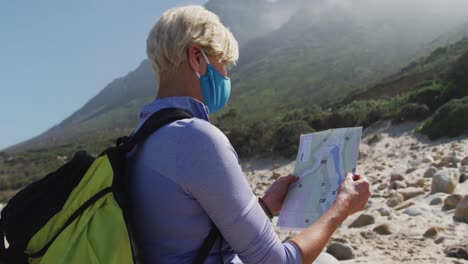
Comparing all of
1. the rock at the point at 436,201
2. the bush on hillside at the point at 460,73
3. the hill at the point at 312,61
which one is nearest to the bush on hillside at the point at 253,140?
the bush on hillside at the point at 460,73

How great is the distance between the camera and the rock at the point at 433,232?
161 inches

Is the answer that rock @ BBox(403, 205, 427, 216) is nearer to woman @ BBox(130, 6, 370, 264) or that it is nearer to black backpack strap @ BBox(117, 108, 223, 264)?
woman @ BBox(130, 6, 370, 264)

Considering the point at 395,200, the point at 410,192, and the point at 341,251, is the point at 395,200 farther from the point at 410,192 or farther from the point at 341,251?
the point at 341,251

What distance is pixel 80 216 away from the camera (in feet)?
4.97

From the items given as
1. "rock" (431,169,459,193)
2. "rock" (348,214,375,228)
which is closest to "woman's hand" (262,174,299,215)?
"rock" (348,214,375,228)

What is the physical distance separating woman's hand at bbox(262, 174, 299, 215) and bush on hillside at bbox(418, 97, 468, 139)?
8915 mm

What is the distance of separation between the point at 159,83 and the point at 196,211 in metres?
0.56

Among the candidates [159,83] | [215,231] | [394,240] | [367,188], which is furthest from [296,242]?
[394,240]

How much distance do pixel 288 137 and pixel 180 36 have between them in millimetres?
11877

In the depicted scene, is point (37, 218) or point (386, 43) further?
point (386, 43)

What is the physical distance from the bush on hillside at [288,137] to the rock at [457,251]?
9.26 metres

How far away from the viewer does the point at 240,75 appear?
11288 cm

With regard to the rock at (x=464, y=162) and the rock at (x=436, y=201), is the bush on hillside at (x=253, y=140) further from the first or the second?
the rock at (x=436, y=201)

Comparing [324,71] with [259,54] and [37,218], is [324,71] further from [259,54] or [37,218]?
[37,218]
